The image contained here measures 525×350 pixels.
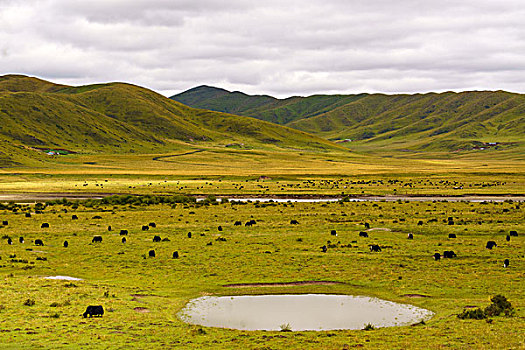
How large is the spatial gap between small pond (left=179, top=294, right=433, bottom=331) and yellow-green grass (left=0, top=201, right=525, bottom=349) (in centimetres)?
95

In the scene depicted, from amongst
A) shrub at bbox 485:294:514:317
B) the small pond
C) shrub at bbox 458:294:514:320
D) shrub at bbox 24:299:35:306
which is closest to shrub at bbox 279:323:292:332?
the small pond

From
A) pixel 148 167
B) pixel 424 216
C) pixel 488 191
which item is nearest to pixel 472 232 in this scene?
pixel 424 216

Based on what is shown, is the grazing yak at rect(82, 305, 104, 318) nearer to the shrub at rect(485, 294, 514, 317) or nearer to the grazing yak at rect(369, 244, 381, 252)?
the shrub at rect(485, 294, 514, 317)

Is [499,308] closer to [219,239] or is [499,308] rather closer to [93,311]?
[93,311]

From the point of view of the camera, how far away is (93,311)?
21.8m

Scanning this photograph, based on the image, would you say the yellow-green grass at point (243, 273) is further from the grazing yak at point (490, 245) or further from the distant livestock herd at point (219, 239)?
the grazing yak at point (490, 245)

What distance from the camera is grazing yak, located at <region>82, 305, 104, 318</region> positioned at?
853 inches

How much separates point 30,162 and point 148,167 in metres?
45.7

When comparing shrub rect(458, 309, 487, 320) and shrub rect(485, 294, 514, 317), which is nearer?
shrub rect(458, 309, 487, 320)

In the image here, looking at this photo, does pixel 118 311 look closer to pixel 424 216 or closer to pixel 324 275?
pixel 324 275

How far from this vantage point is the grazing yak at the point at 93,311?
21.7 meters

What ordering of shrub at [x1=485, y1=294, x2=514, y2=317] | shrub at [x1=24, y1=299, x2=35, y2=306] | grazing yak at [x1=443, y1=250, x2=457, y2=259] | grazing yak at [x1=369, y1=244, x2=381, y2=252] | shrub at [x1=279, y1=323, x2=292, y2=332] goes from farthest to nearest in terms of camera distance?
1. grazing yak at [x1=369, y1=244, x2=381, y2=252]
2. grazing yak at [x1=443, y1=250, x2=457, y2=259]
3. shrub at [x1=24, y1=299, x2=35, y2=306]
4. shrub at [x1=485, y1=294, x2=514, y2=317]
5. shrub at [x1=279, y1=323, x2=292, y2=332]

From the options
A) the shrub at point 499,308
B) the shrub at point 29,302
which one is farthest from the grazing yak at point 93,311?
the shrub at point 499,308

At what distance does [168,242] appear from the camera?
42.7 meters
